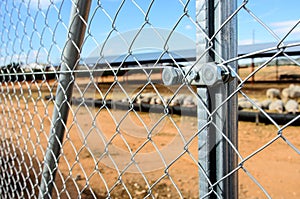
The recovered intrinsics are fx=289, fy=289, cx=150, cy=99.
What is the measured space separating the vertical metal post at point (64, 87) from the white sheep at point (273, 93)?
7506mm

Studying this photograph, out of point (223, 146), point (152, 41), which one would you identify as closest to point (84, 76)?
point (152, 41)

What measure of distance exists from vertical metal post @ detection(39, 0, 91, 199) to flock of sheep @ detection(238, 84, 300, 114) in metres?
4.94

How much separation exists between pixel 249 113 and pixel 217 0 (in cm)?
594

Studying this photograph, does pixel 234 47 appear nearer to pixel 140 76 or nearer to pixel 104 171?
pixel 140 76

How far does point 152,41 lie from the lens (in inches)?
33.1

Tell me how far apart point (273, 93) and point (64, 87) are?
772cm

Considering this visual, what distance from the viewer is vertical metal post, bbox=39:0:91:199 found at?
3.54ft

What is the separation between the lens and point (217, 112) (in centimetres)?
62

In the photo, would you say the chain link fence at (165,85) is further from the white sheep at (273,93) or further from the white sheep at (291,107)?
the white sheep at (273,93)

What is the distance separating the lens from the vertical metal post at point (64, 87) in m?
1.08

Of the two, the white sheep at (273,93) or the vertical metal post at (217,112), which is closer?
the vertical metal post at (217,112)

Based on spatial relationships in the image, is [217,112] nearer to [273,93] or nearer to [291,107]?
[291,107]

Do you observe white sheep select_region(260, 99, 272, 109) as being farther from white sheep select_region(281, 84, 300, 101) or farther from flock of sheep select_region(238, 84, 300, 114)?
white sheep select_region(281, 84, 300, 101)

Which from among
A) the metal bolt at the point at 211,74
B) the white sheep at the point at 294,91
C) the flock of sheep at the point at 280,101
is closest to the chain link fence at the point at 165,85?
the metal bolt at the point at 211,74
